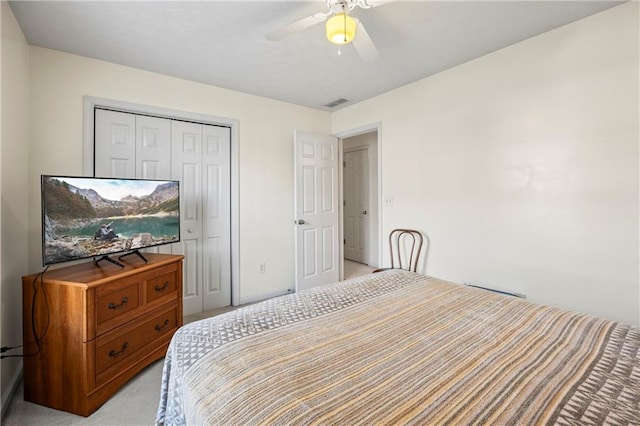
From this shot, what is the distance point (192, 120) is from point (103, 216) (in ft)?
4.66

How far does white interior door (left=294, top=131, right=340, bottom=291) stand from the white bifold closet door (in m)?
0.82

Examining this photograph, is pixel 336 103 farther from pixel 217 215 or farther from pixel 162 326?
pixel 162 326

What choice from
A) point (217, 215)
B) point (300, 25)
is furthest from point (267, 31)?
point (217, 215)

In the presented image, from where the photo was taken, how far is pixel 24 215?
2.00 meters

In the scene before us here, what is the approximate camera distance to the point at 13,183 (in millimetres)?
1811

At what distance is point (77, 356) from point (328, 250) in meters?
2.66

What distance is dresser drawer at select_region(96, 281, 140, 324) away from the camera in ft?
5.50

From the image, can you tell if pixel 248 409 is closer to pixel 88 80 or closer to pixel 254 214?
pixel 254 214

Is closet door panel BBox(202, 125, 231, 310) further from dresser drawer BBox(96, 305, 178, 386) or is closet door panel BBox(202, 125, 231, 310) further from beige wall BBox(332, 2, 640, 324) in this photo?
beige wall BBox(332, 2, 640, 324)

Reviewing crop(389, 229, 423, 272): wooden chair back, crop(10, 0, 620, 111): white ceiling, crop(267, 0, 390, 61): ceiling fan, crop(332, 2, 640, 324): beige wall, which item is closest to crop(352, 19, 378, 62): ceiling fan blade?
crop(267, 0, 390, 61): ceiling fan

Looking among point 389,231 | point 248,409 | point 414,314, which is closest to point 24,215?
point 248,409

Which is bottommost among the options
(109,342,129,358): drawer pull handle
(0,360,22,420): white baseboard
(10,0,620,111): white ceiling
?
(0,360,22,420): white baseboard

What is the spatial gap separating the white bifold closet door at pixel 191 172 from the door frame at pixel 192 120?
0.05 metres

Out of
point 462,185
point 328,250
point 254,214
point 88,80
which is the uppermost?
point 88,80
